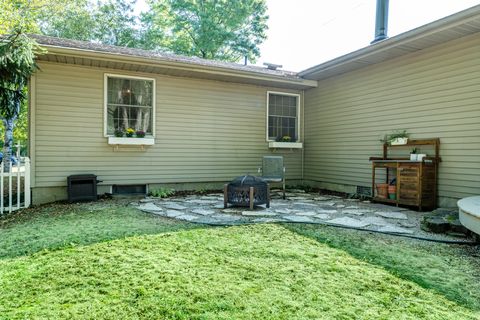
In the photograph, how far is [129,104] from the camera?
6332mm

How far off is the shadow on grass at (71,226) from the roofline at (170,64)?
8.52ft

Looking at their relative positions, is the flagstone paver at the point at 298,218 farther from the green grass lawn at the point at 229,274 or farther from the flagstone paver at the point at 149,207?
the flagstone paver at the point at 149,207

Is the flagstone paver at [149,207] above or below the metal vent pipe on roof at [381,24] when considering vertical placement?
below

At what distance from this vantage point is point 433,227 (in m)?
3.67

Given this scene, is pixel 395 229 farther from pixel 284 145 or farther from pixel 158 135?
pixel 158 135

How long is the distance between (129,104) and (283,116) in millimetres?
3737

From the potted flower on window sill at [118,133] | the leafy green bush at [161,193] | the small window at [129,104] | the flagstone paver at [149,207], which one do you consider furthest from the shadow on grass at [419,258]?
the small window at [129,104]

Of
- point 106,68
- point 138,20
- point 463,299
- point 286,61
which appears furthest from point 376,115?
point 138,20

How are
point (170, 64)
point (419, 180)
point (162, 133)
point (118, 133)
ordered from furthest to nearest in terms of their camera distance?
point (162, 133), point (118, 133), point (170, 64), point (419, 180)

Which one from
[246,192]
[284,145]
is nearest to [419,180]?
[246,192]

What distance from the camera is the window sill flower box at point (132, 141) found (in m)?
5.99

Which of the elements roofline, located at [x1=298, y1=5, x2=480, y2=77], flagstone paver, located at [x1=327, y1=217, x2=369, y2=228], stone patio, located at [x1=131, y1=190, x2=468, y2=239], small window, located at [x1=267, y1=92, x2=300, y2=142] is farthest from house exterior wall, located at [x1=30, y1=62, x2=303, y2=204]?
flagstone paver, located at [x1=327, y1=217, x2=369, y2=228]

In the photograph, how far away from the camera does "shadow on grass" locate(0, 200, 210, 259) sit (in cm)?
299

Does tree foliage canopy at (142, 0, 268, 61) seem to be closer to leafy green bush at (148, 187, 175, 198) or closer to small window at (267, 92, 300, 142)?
small window at (267, 92, 300, 142)
